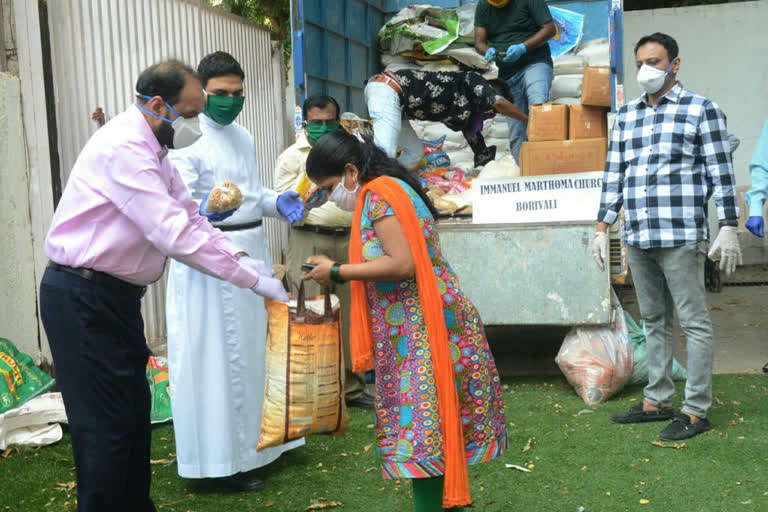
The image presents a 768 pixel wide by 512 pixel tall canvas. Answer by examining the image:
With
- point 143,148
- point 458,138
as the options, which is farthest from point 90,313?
point 458,138

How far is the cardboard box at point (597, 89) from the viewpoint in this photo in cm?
572

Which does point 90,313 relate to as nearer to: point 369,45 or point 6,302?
point 6,302

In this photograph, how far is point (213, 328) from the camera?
12.5 feet

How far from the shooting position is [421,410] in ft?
8.84

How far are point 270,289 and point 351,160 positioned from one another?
0.54 m

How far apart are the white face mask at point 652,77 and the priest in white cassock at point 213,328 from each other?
1870mm

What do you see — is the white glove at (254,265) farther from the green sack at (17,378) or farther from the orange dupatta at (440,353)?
the green sack at (17,378)

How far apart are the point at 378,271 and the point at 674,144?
2.21 metres

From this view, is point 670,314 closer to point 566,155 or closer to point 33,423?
point 566,155

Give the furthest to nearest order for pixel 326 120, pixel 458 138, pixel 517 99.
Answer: pixel 458 138 → pixel 517 99 → pixel 326 120

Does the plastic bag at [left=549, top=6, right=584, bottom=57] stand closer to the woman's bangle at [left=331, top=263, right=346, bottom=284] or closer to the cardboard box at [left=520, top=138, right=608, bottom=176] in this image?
the cardboard box at [left=520, top=138, right=608, bottom=176]

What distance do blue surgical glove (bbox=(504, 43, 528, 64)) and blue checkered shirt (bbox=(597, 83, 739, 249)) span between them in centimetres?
233

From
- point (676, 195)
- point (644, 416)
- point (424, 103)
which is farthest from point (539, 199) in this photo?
point (644, 416)

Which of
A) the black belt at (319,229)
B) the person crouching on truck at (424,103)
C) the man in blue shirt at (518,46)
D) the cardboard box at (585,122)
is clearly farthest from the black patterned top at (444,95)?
the black belt at (319,229)
